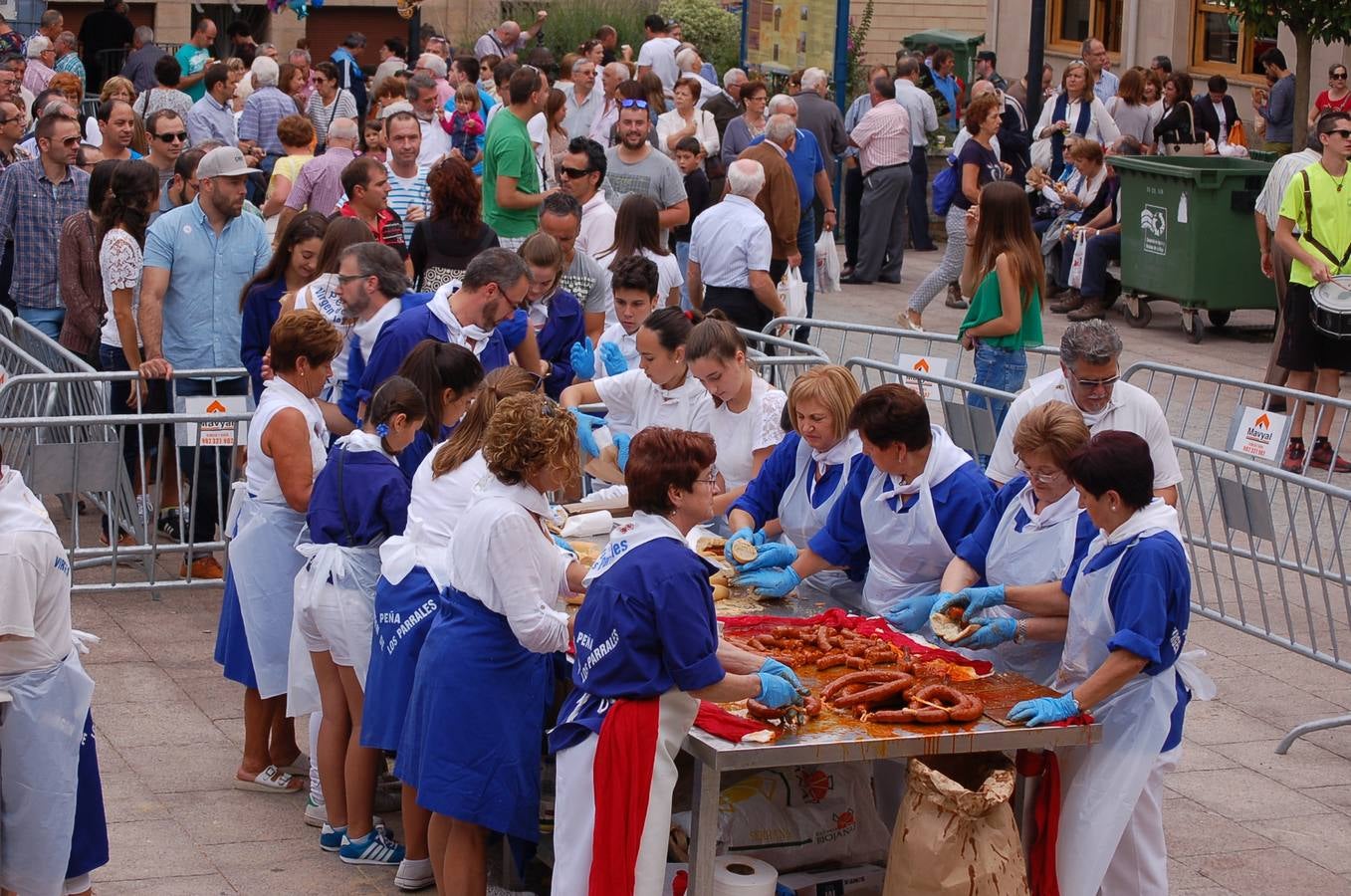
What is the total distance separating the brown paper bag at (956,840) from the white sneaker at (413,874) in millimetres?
1659

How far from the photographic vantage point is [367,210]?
929 cm

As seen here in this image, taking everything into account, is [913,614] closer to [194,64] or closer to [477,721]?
[477,721]

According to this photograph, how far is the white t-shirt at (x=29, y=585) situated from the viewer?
4812mm

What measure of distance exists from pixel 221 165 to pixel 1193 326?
9383 millimetres

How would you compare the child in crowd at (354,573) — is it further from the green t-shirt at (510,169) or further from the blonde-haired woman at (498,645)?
the green t-shirt at (510,169)

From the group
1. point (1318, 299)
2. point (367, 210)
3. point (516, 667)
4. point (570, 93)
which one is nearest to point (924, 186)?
point (570, 93)

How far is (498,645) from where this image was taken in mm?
5270

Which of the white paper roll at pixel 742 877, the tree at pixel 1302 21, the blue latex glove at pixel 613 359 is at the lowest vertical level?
the white paper roll at pixel 742 877

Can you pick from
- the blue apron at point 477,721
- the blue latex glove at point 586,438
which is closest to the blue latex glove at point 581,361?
the blue latex glove at point 586,438

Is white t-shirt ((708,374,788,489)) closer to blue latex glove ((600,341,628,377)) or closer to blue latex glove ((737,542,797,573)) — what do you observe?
blue latex glove ((737,542,797,573))

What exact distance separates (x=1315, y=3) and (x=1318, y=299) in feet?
23.3

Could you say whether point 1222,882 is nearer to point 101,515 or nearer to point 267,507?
point 267,507

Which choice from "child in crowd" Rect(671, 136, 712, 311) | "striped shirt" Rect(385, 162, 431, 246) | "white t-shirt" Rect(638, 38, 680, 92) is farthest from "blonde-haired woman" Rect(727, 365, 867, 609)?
"white t-shirt" Rect(638, 38, 680, 92)

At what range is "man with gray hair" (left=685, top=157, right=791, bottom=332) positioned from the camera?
10719mm
